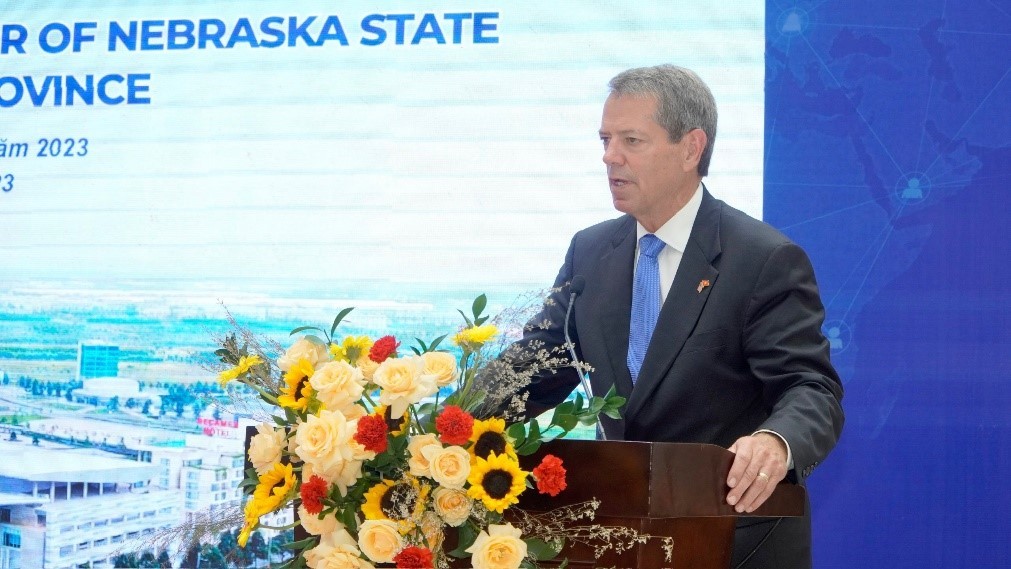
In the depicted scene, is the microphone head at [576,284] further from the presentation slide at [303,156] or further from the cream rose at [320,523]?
the presentation slide at [303,156]

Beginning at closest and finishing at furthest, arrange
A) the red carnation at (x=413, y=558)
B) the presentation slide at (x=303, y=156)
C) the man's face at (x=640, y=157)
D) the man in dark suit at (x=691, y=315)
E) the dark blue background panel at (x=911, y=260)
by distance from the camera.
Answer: the red carnation at (x=413, y=558) < the man in dark suit at (x=691, y=315) < the man's face at (x=640, y=157) < the dark blue background panel at (x=911, y=260) < the presentation slide at (x=303, y=156)

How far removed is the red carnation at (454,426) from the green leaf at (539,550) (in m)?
0.18

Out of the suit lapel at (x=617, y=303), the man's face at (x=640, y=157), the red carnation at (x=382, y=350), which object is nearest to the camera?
the red carnation at (x=382, y=350)

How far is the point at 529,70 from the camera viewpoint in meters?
3.64

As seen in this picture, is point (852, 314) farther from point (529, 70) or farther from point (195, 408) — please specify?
point (195, 408)

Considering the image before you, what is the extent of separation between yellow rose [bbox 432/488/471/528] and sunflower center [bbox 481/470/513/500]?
0.04 metres

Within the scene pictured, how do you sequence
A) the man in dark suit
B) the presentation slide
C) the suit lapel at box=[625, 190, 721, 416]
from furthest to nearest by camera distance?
the presentation slide, the suit lapel at box=[625, 190, 721, 416], the man in dark suit

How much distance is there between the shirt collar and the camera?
2.23m

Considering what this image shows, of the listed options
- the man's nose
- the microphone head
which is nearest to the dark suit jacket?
the microphone head

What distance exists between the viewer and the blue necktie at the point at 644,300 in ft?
7.00

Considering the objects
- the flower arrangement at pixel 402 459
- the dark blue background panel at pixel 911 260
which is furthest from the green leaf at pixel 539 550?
the dark blue background panel at pixel 911 260

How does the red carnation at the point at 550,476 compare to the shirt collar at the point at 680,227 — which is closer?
the red carnation at the point at 550,476

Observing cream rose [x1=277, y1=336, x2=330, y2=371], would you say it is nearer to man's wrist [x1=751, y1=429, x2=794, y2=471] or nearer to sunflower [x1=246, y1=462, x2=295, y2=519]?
sunflower [x1=246, y1=462, x2=295, y2=519]

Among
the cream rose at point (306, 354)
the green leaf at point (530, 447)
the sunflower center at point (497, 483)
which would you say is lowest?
the sunflower center at point (497, 483)
